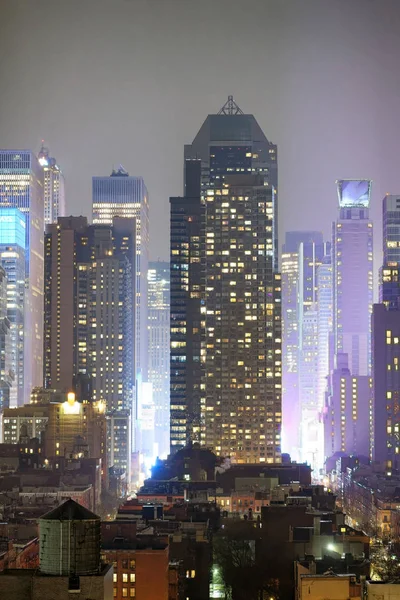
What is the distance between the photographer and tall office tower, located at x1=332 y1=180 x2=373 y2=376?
107m

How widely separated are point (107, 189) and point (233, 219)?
50.7 m

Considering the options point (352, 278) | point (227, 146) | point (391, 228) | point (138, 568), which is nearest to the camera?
point (138, 568)

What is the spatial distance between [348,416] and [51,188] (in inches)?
1539

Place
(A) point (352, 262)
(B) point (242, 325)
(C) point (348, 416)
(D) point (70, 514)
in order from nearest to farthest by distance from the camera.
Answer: (D) point (70, 514) < (B) point (242, 325) < (C) point (348, 416) < (A) point (352, 262)

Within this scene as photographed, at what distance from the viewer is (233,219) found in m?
70.6

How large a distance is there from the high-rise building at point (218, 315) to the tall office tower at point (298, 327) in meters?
35.2

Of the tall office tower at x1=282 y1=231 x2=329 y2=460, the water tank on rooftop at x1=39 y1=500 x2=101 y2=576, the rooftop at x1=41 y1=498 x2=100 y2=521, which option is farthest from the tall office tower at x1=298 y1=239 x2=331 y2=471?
the water tank on rooftop at x1=39 y1=500 x2=101 y2=576

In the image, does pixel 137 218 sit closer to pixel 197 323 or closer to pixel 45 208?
pixel 45 208

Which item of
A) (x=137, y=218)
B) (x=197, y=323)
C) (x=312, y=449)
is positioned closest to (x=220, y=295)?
(x=197, y=323)

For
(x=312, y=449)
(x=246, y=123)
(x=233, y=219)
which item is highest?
(x=246, y=123)

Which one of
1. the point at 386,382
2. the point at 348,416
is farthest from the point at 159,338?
the point at 386,382

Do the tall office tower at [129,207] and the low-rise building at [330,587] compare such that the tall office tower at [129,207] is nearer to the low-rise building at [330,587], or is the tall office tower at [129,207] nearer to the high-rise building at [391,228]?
the high-rise building at [391,228]

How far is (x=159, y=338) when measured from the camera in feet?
400

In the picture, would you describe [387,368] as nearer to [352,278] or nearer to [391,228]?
[391,228]
